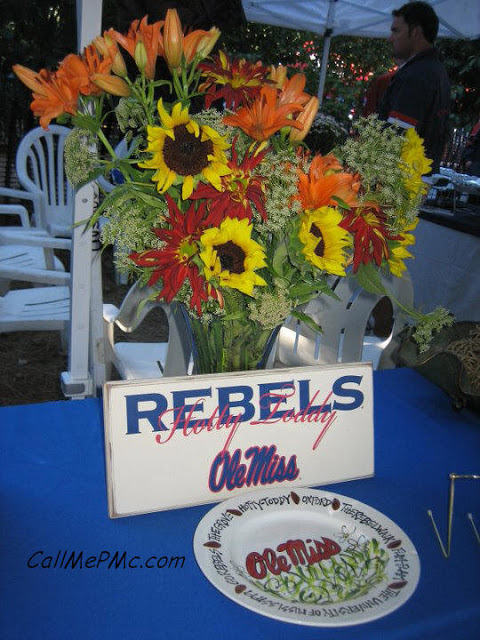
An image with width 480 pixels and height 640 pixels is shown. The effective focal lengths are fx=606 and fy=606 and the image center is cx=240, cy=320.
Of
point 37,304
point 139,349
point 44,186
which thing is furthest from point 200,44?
point 44,186

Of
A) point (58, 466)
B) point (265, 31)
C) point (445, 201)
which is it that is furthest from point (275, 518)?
point (265, 31)

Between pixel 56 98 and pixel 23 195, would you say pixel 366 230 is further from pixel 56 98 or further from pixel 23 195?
pixel 23 195

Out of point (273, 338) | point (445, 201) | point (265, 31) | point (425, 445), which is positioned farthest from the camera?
point (265, 31)

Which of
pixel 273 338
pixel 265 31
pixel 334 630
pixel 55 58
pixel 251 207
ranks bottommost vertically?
pixel 334 630

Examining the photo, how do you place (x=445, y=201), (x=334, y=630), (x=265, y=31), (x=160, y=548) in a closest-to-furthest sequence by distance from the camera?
(x=334, y=630), (x=160, y=548), (x=445, y=201), (x=265, y=31)

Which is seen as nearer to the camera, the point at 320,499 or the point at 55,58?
the point at 320,499

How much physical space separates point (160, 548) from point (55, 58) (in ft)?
18.1

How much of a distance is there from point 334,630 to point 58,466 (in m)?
0.45

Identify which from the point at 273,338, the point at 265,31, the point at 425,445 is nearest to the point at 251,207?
the point at 273,338

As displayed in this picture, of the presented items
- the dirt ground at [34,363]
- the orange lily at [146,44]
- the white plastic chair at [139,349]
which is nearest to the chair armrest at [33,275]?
the dirt ground at [34,363]

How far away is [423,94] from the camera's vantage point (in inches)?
108

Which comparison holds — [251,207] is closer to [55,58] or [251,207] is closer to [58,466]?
[58,466]

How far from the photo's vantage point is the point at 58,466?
88 cm

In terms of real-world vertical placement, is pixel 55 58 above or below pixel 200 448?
above
